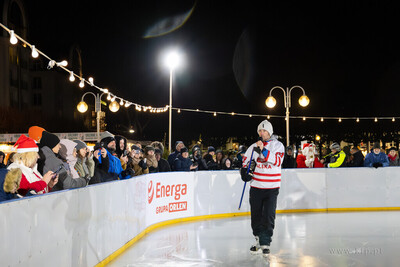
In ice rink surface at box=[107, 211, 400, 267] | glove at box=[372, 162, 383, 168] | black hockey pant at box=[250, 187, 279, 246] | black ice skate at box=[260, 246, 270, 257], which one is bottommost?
ice rink surface at box=[107, 211, 400, 267]

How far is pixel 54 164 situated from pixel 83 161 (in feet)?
4.08

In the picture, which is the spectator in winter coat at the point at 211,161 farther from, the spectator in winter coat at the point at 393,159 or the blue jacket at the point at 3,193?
the blue jacket at the point at 3,193

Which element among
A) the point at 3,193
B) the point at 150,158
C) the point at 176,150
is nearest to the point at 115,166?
the point at 150,158

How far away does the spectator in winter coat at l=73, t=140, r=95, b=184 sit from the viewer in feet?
24.0

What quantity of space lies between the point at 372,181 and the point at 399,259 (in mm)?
7426

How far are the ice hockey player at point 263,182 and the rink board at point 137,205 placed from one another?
2103 millimetres

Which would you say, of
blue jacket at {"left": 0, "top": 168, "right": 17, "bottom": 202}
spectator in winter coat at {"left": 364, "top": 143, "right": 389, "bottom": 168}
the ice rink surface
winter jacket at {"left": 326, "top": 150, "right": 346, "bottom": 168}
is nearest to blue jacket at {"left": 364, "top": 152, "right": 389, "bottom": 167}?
spectator in winter coat at {"left": 364, "top": 143, "right": 389, "bottom": 168}

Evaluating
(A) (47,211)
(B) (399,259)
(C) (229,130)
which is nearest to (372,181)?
(B) (399,259)

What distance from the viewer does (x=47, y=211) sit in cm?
486

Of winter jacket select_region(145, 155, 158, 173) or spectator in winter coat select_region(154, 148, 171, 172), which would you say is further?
spectator in winter coat select_region(154, 148, 171, 172)

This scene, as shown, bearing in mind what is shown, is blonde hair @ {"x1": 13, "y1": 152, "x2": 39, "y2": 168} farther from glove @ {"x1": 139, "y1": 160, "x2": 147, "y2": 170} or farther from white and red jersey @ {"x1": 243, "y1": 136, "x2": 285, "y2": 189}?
glove @ {"x1": 139, "y1": 160, "x2": 147, "y2": 170}

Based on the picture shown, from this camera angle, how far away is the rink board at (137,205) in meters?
4.43

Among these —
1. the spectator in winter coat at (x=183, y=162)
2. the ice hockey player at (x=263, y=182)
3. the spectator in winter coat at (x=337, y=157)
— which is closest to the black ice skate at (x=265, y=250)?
the ice hockey player at (x=263, y=182)

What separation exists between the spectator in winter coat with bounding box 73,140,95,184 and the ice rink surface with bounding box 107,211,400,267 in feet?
4.43
